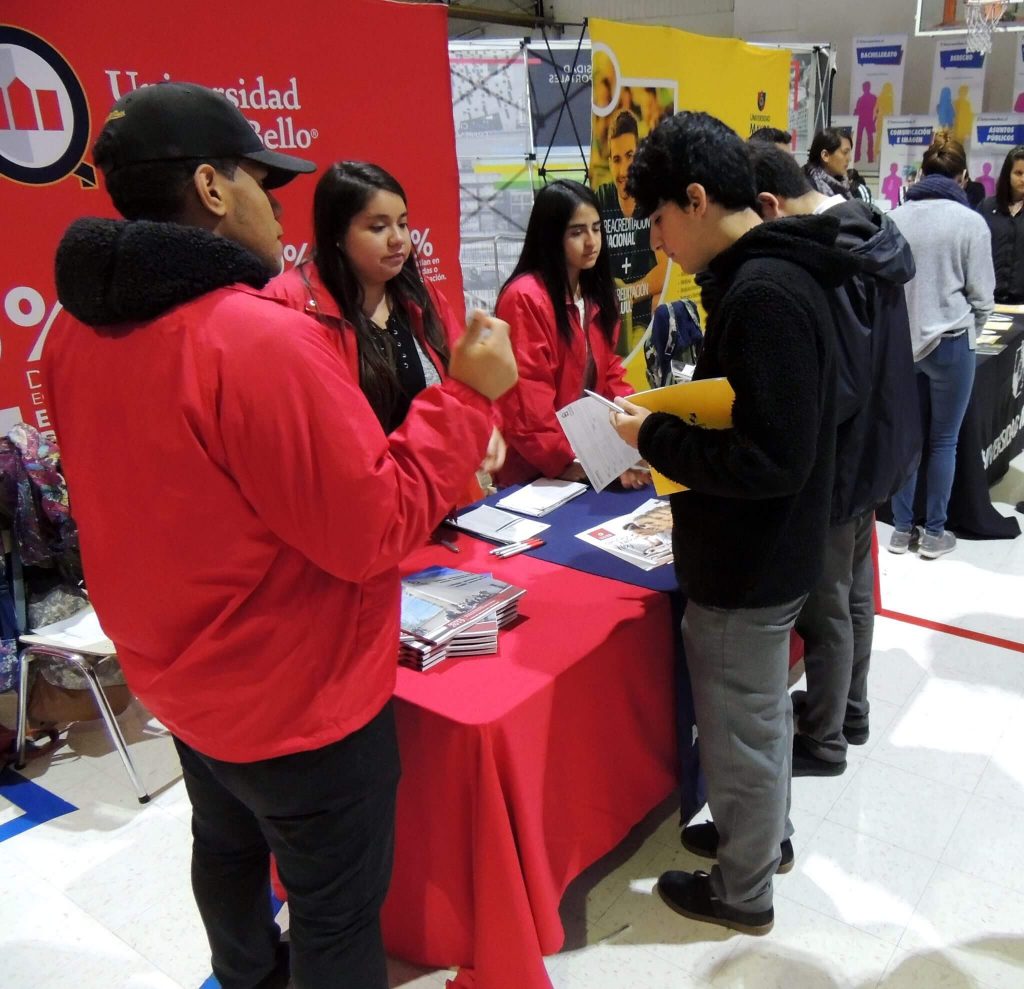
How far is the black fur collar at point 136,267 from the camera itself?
911mm

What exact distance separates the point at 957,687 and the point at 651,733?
132 centimetres

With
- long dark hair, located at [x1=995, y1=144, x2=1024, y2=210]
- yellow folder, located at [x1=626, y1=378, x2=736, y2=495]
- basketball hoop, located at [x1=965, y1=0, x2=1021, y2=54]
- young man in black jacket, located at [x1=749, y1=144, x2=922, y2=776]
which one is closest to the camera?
yellow folder, located at [x1=626, y1=378, x2=736, y2=495]

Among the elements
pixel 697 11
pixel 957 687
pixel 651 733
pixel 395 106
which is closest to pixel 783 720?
pixel 651 733

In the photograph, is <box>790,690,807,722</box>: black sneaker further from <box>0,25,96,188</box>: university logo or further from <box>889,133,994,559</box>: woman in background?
<box>0,25,96,188</box>: university logo

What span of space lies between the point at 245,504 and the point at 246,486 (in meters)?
0.04

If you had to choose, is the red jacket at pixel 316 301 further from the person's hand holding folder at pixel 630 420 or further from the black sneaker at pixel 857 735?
the black sneaker at pixel 857 735

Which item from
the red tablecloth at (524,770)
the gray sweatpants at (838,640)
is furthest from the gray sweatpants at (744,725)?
the gray sweatpants at (838,640)

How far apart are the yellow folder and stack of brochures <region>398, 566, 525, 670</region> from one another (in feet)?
1.31

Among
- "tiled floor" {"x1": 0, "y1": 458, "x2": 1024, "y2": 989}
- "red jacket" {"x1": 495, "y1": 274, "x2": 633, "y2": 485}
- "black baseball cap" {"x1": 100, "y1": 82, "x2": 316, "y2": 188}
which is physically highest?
"black baseball cap" {"x1": 100, "y1": 82, "x2": 316, "y2": 188}

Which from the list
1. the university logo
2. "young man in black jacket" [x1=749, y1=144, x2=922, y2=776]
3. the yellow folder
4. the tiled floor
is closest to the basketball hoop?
"young man in black jacket" [x1=749, y1=144, x2=922, y2=776]

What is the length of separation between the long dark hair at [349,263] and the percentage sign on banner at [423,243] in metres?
1.51

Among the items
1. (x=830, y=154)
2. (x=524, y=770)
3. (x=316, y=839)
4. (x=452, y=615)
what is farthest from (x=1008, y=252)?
(x=316, y=839)

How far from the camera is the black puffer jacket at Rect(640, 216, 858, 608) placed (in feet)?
4.21

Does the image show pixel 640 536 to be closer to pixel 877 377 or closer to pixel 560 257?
pixel 877 377
